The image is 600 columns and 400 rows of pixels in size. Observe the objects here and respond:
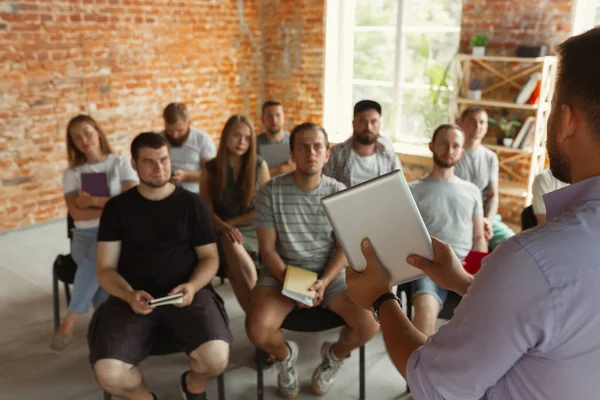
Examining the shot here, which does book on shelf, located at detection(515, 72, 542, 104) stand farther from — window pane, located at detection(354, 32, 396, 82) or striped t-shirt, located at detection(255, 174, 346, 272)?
striped t-shirt, located at detection(255, 174, 346, 272)

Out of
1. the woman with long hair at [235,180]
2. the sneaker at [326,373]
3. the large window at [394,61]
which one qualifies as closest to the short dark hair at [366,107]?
the woman with long hair at [235,180]

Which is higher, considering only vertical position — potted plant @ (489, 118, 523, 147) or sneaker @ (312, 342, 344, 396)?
potted plant @ (489, 118, 523, 147)

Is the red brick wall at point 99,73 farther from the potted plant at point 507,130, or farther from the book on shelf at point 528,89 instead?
the book on shelf at point 528,89

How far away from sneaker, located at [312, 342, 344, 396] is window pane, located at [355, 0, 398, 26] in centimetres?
458

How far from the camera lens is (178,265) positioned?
2533 millimetres

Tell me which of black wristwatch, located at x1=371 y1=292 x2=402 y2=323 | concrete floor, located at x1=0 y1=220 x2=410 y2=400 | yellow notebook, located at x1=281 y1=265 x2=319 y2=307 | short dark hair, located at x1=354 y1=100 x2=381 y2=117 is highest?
short dark hair, located at x1=354 y1=100 x2=381 y2=117

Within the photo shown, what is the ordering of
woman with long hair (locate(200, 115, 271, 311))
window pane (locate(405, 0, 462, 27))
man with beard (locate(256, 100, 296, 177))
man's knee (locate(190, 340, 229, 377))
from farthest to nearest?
window pane (locate(405, 0, 462, 27))
man with beard (locate(256, 100, 296, 177))
woman with long hair (locate(200, 115, 271, 311))
man's knee (locate(190, 340, 229, 377))

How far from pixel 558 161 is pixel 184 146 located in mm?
3511

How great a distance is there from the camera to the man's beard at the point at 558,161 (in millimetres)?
860

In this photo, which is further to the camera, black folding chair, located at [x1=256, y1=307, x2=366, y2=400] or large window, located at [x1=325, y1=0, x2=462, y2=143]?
large window, located at [x1=325, y1=0, x2=462, y2=143]

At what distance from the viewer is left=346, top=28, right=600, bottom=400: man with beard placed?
2.57ft

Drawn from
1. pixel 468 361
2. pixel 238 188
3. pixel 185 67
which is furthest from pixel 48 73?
pixel 468 361

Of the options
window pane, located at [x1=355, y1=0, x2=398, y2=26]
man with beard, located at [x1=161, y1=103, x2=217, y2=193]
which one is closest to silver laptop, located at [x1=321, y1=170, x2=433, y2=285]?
man with beard, located at [x1=161, y1=103, x2=217, y2=193]

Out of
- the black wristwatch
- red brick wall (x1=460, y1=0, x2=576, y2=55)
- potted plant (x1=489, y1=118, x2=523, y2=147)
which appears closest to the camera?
the black wristwatch
